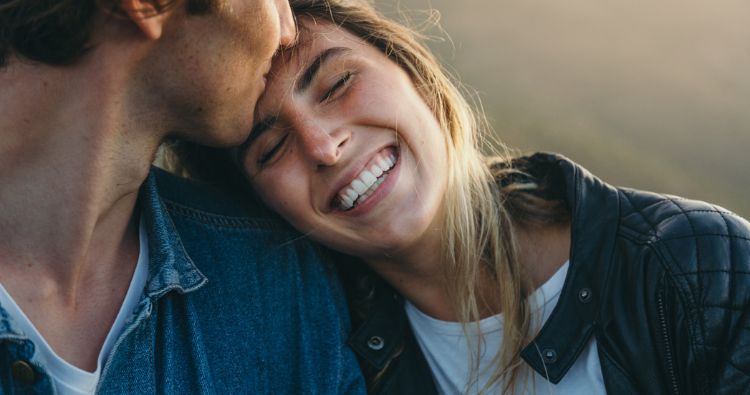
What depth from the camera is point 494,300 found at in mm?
2113

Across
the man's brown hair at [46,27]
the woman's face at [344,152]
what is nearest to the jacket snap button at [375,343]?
the woman's face at [344,152]

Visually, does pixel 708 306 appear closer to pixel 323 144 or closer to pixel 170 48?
pixel 323 144

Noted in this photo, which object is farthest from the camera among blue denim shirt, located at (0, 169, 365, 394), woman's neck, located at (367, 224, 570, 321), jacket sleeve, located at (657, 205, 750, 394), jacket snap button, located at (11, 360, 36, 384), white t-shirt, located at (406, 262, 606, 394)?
woman's neck, located at (367, 224, 570, 321)

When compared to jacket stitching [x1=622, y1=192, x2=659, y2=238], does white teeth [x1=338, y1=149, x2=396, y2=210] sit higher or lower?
lower

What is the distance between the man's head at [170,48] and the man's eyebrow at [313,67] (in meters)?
0.12

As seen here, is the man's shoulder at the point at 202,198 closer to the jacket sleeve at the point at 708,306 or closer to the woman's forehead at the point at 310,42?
the woman's forehead at the point at 310,42

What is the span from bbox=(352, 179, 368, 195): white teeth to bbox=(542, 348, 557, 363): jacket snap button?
0.55 meters

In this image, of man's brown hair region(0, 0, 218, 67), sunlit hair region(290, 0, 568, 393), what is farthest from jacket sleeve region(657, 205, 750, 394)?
man's brown hair region(0, 0, 218, 67)

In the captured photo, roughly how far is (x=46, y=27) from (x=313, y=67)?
615mm

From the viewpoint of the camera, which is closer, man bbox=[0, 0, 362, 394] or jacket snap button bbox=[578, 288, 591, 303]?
man bbox=[0, 0, 362, 394]

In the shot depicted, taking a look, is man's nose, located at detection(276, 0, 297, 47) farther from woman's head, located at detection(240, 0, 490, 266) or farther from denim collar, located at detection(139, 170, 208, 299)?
denim collar, located at detection(139, 170, 208, 299)

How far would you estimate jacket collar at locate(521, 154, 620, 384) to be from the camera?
192 centimetres

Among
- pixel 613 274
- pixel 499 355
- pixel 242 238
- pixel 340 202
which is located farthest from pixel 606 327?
pixel 242 238

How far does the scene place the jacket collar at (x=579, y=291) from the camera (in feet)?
6.31
